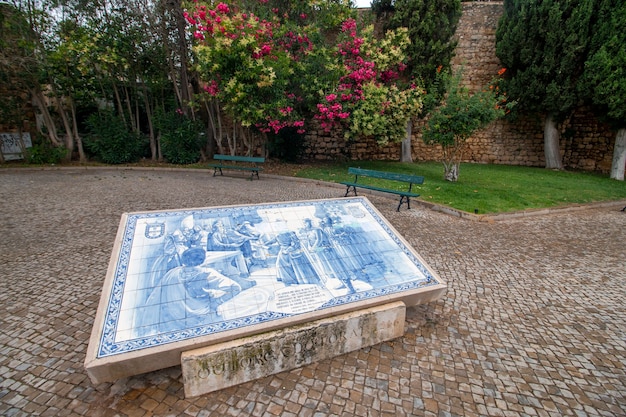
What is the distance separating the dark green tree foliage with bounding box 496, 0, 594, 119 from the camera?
11219mm

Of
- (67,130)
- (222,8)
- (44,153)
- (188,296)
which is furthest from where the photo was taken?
(67,130)

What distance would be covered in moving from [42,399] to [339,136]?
13.3 m

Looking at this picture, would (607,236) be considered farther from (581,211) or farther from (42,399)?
(42,399)

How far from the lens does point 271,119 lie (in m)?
10.2

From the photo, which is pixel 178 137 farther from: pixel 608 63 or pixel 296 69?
pixel 608 63

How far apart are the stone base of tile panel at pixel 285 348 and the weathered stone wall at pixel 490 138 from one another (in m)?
12.3

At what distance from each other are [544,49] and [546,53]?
0.22m

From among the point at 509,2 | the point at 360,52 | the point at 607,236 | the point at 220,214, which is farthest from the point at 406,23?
the point at 220,214

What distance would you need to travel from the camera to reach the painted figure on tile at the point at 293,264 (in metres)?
2.85

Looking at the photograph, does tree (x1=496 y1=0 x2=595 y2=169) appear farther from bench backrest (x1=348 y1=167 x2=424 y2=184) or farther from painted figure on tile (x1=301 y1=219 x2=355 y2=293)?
painted figure on tile (x1=301 y1=219 x2=355 y2=293)

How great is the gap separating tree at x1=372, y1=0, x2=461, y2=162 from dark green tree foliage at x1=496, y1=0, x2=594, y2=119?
2461 millimetres

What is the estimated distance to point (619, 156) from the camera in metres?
11.9

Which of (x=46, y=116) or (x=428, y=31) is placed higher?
(x=428, y=31)

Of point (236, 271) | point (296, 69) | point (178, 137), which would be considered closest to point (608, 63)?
point (296, 69)
